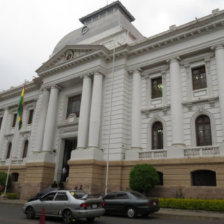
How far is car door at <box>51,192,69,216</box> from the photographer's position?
38.6ft

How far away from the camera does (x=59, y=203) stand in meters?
12.0

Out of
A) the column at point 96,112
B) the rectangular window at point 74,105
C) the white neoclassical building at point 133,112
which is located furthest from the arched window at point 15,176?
the column at point 96,112

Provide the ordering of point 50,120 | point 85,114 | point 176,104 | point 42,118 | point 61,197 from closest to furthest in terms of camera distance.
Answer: point 61,197 < point 176,104 < point 85,114 < point 50,120 < point 42,118

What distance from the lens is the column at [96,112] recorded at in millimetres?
23188

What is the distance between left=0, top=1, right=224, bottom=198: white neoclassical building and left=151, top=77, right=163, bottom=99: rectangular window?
Answer: 10 centimetres

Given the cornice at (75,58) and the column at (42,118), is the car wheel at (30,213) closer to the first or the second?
the column at (42,118)

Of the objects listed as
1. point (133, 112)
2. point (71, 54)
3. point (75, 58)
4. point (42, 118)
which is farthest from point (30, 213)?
point (71, 54)

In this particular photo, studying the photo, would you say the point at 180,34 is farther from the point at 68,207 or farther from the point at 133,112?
the point at 68,207

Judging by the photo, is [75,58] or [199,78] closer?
[199,78]

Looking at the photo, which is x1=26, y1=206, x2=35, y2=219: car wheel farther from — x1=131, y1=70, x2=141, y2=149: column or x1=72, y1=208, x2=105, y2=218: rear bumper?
x1=131, y1=70, x2=141, y2=149: column

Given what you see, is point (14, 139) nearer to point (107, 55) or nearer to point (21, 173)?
point (21, 173)

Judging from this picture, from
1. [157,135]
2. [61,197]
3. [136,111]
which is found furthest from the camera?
[136,111]

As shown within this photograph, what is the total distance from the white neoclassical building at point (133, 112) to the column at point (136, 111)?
0.31ft

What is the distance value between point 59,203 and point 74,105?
17.8 metres
